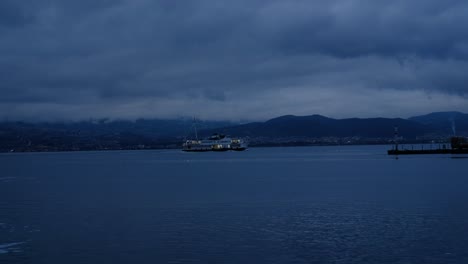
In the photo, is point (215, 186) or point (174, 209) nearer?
point (174, 209)

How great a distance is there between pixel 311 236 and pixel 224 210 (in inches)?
426

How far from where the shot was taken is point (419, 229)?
27.1m

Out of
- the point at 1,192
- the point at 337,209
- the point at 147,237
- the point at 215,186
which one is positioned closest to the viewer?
the point at 147,237

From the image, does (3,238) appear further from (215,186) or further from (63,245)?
(215,186)

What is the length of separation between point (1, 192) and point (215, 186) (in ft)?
66.3

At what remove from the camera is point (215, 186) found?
5600 centimetres

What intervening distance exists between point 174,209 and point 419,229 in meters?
16.0

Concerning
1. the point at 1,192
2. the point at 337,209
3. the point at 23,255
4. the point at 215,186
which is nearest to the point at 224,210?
the point at 337,209

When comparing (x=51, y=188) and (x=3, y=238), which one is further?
(x=51, y=188)

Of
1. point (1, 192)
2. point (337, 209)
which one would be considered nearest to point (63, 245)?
point (337, 209)

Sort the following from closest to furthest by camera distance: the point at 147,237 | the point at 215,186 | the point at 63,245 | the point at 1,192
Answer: the point at 63,245, the point at 147,237, the point at 1,192, the point at 215,186

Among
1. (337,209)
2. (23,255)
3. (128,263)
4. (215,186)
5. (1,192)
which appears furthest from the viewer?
(215,186)

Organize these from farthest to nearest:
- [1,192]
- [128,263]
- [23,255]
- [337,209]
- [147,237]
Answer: [1,192] < [337,209] < [147,237] < [23,255] < [128,263]

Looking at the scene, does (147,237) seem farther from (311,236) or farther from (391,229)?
(391,229)
